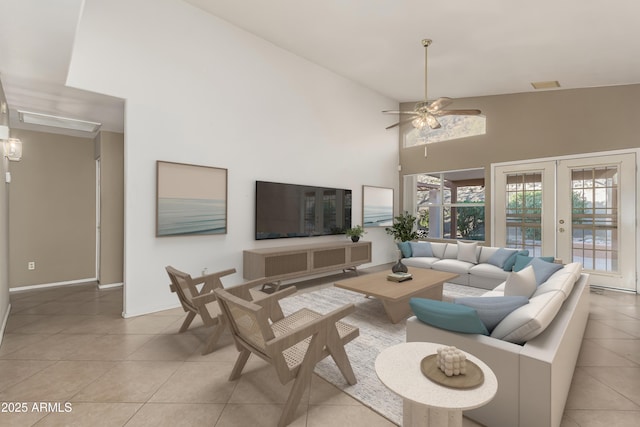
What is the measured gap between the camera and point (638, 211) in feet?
15.5

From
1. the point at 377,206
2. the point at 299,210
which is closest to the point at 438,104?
the point at 299,210

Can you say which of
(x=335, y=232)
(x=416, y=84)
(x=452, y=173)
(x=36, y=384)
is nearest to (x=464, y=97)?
(x=416, y=84)

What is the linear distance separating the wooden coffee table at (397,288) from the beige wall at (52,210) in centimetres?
477

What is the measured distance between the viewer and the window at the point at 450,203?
6578 mm

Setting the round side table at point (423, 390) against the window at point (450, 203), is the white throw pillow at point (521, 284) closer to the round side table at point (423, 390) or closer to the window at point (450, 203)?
the round side table at point (423, 390)

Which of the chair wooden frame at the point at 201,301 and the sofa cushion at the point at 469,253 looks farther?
the sofa cushion at the point at 469,253

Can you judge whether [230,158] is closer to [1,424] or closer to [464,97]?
[1,424]

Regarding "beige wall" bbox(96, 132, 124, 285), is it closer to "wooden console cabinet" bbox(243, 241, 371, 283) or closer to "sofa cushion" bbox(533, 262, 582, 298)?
"wooden console cabinet" bbox(243, 241, 371, 283)

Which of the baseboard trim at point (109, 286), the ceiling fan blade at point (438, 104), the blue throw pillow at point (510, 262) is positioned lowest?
the baseboard trim at point (109, 286)

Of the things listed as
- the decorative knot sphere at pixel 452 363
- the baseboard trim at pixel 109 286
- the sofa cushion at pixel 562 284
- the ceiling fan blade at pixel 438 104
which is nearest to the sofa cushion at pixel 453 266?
the sofa cushion at pixel 562 284

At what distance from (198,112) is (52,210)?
10.7 ft

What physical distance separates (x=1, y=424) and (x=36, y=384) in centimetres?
43

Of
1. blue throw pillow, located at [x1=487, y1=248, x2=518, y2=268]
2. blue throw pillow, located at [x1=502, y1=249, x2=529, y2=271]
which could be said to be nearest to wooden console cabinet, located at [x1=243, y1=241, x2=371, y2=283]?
blue throw pillow, located at [x1=487, y1=248, x2=518, y2=268]

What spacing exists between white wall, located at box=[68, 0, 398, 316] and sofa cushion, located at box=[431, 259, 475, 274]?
248 cm
